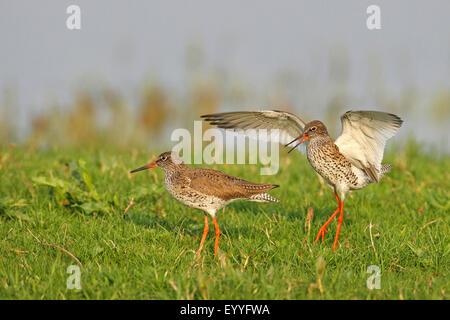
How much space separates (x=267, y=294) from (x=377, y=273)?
4.10ft

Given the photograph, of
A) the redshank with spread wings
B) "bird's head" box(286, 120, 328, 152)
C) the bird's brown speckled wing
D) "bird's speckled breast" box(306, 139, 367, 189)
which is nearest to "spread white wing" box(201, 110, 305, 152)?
the redshank with spread wings

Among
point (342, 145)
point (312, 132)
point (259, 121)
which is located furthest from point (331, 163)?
point (259, 121)

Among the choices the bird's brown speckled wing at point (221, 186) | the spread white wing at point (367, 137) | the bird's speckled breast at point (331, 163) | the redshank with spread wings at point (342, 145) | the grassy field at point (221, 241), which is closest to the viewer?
the grassy field at point (221, 241)

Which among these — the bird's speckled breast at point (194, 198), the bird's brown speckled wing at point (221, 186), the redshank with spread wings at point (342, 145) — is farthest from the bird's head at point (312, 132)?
the bird's speckled breast at point (194, 198)

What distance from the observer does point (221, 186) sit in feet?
20.9

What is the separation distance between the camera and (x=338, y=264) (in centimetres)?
554

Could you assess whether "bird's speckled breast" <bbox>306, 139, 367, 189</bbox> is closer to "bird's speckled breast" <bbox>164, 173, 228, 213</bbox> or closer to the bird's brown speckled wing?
the bird's brown speckled wing

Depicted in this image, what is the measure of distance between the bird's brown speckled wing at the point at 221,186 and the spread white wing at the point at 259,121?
2.77 ft

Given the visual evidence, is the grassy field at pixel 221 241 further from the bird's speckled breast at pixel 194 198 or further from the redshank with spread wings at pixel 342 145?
the redshank with spread wings at pixel 342 145

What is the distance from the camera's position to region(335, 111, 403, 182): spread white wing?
6172 millimetres

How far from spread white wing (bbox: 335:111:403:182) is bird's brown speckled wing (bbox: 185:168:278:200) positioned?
1212mm

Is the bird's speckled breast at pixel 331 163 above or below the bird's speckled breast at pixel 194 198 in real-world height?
above

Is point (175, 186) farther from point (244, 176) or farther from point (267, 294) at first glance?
point (244, 176)

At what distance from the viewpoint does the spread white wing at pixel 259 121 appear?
6977mm
